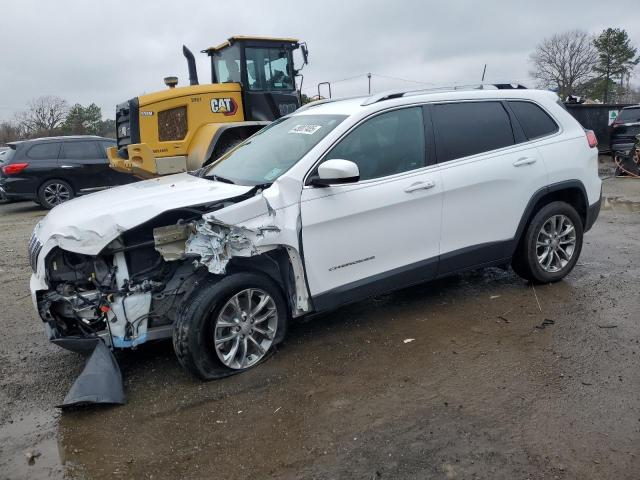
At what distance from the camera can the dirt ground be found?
9.15 ft

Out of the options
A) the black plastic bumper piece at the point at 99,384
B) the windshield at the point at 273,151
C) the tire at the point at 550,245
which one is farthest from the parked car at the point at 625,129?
the black plastic bumper piece at the point at 99,384

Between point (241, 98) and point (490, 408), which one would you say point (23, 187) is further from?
point (490, 408)

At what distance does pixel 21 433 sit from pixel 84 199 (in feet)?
5.81

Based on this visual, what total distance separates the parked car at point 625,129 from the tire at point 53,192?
15166mm

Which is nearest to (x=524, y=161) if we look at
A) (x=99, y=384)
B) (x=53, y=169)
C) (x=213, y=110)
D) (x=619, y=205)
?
(x=99, y=384)

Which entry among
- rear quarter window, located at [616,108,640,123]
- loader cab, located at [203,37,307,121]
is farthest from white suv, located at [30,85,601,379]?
rear quarter window, located at [616,108,640,123]

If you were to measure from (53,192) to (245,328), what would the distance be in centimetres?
1045

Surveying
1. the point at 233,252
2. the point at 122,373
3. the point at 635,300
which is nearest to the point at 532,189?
the point at 635,300

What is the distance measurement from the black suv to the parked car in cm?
1415

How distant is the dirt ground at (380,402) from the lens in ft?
9.15

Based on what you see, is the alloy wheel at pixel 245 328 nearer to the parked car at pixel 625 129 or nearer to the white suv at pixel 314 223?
the white suv at pixel 314 223

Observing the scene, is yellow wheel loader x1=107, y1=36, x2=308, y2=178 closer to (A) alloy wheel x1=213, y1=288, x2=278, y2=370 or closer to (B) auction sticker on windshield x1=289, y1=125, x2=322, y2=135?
(B) auction sticker on windshield x1=289, y1=125, x2=322, y2=135

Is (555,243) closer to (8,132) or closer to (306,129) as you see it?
(306,129)

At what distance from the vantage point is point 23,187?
1205 cm
